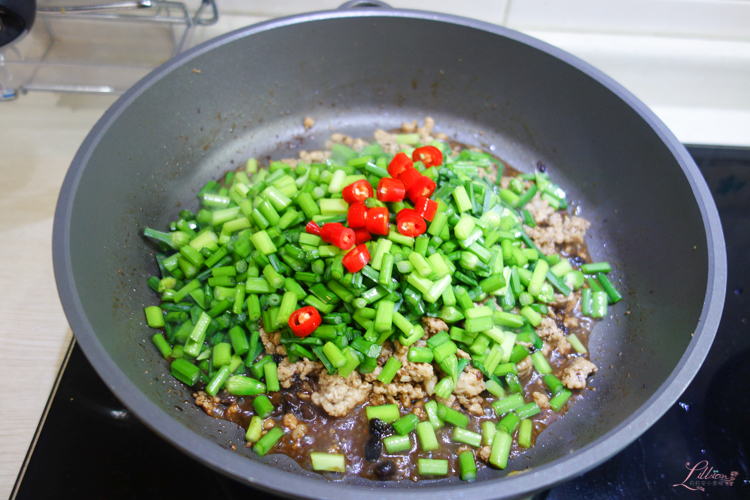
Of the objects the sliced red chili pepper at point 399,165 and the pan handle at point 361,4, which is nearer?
the sliced red chili pepper at point 399,165

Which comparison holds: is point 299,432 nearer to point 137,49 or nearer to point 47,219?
point 47,219

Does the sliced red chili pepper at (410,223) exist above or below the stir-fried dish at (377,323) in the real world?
above

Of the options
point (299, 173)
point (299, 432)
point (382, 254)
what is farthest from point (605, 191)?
point (299, 432)

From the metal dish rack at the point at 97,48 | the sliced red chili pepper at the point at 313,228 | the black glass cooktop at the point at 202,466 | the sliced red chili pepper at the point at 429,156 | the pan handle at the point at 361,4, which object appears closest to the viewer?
the black glass cooktop at the point at 202,466

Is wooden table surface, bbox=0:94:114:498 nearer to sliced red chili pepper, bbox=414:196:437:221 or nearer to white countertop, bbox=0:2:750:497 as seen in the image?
white countertop, bbox=0:2:750:497

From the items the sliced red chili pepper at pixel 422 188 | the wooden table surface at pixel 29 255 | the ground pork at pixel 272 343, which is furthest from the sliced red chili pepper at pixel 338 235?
the wooden table surface at pixel 29 255

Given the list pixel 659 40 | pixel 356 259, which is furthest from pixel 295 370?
pixel 659 40

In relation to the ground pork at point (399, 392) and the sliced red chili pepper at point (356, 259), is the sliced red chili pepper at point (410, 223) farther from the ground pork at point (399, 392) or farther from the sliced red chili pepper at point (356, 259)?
the ground pork at point (399, 392)

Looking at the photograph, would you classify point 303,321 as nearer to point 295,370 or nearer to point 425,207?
point 295,370
